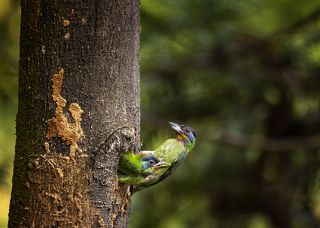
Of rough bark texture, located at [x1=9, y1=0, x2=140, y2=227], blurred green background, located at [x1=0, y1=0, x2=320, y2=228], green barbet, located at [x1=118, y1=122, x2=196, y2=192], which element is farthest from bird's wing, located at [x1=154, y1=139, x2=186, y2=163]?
blurred green background, located at [x1=0, y1=0, x2=320, y2=228]

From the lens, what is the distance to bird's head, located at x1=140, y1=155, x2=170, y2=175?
1970 millimetres

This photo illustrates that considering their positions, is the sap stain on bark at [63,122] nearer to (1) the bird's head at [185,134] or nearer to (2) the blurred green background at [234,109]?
(1) the bird's head at [185,134]

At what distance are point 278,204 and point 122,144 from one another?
2.85 metres

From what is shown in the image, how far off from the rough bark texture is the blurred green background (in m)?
1.97

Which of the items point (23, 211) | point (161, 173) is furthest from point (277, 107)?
point (23, 211)

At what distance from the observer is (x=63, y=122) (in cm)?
181

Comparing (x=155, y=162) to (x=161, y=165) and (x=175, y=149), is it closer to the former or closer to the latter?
(x=161, y=165)

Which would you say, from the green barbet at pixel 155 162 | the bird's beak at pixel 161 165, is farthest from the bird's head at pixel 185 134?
the bird's beak at pixel 161 165

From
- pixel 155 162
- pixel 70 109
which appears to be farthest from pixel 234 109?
pixel 70 109

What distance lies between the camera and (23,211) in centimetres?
183

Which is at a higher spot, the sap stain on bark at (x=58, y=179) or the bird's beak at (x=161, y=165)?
the bird's beak at (x=161, y=165)

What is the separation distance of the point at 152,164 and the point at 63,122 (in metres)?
0.31

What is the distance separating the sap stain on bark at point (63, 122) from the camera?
1796 mm

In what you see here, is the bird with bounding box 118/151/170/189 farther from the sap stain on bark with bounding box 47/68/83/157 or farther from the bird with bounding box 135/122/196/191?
the sap stain on bark with bounding box 47/68/83/157
